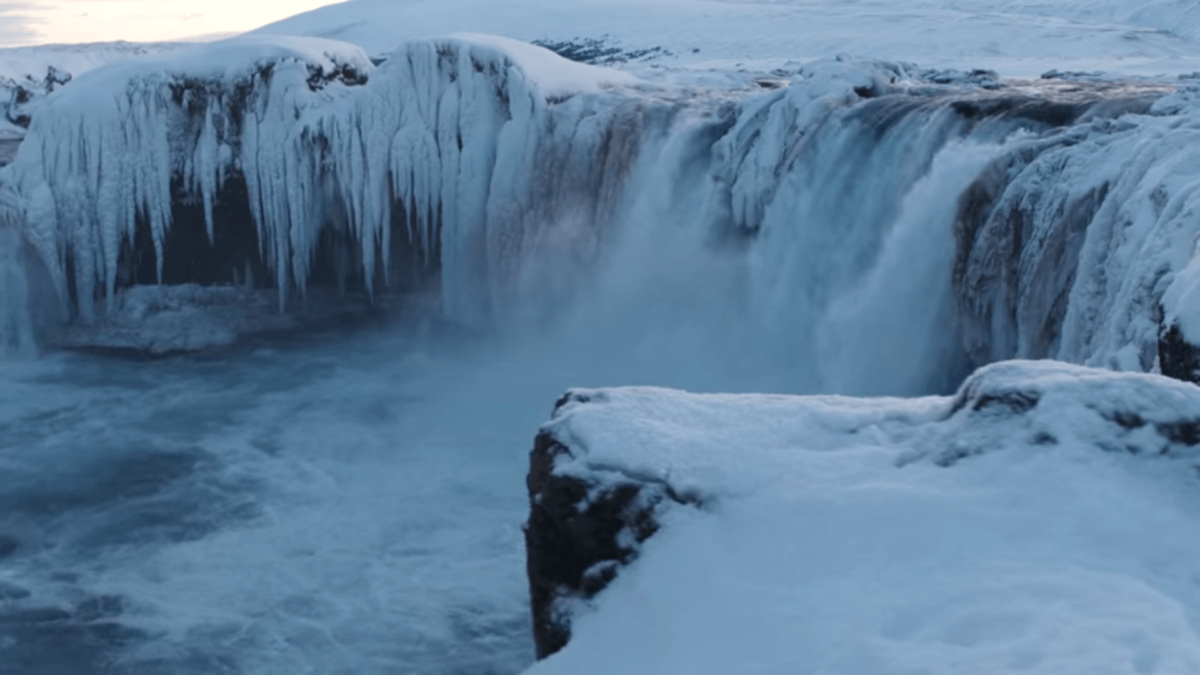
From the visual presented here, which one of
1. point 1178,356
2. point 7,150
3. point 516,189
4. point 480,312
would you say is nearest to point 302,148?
point 516,189

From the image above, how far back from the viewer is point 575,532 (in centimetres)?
345

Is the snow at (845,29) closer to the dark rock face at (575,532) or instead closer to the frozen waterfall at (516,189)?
the frozen waterfall at (516,189)

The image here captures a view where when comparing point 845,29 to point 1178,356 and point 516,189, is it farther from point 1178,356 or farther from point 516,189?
point 1178,356

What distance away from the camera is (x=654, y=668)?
9.50ft

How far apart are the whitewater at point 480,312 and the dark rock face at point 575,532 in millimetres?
154

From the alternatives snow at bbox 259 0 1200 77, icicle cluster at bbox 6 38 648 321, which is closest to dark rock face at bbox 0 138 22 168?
icicle cluster at bbox 6 38 648 321

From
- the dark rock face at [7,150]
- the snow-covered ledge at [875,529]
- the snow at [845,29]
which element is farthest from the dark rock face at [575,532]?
the snow at [845,29]

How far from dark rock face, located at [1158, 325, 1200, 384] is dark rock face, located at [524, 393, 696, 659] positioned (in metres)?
2.21

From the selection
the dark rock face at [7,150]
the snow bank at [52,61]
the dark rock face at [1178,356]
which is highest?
the dark rock face at [1178,356]

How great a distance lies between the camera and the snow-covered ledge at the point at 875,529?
265 cm

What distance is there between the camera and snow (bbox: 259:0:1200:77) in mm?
24734

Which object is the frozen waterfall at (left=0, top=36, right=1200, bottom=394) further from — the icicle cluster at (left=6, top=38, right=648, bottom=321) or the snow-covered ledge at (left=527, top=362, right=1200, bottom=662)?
the snow-covered ledge at (left=527, top=362, right=1200, bottom=662)

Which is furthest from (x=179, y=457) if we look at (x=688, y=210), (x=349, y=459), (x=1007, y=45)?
(x=1007, y=45)

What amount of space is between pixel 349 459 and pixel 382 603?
8.87ft
